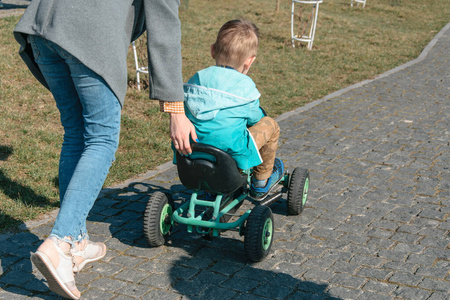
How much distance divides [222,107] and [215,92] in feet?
0.34

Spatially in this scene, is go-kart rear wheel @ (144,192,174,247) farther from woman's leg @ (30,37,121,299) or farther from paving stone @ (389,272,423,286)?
paving stone @ (389,272,423,286)

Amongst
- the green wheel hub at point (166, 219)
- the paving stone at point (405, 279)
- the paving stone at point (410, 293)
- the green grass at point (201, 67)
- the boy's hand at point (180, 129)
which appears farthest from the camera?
the green grass at point (201, 67)

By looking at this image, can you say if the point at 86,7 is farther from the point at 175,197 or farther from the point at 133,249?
the point at 175,197

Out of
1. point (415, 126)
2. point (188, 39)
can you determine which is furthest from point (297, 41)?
point (415, 126)

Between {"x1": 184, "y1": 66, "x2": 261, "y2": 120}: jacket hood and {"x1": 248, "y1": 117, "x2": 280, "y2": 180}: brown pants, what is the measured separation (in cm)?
28

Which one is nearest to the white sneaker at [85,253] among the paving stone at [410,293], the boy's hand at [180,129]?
the boy's hand at [180,129]

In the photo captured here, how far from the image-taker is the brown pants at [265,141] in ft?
12.1

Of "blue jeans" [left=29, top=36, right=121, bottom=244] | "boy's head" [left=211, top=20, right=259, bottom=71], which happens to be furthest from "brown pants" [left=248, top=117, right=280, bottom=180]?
"blue jeans" [left=29, top=36, right=121, bottom=244]

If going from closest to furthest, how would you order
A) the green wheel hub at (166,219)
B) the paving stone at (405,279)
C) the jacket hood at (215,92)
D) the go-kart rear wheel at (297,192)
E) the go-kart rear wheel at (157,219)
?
the paving stone at (405,279) → the jacket hood at (215,92) → the go-kart rear wheel at (157,219) → the green wheel hub at (166,219) → the go-kart rear wheel at (297,192)

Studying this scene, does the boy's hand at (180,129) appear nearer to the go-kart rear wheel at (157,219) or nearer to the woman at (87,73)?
the woman at (87,73)

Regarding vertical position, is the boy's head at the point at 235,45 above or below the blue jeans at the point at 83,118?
above

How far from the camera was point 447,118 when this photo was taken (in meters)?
7.22

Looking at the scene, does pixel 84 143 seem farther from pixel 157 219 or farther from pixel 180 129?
pixel 157 219

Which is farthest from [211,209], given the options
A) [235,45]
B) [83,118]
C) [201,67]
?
[201,67]
